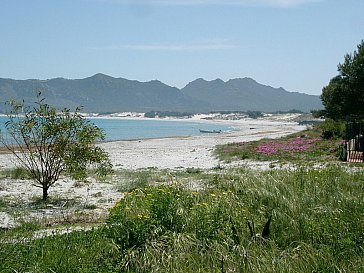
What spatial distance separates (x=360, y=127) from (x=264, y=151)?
5.18 m

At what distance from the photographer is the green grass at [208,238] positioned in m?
7.53

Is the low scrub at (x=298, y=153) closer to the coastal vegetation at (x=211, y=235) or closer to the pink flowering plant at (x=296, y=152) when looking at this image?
the pink flowering plant at (x=296, y=152)

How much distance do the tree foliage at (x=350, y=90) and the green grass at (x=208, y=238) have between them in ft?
113

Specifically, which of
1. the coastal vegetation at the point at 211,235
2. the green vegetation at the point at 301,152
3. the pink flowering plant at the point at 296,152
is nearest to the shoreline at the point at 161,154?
the pink flowering plant at the point at 296,152

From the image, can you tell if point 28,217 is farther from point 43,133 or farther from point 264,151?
point 264,151

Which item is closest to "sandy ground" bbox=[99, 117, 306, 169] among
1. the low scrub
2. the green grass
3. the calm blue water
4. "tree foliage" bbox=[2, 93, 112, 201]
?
the low scrub

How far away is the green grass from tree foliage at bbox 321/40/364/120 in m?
34.3

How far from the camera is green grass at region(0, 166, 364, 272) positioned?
7.53 metres

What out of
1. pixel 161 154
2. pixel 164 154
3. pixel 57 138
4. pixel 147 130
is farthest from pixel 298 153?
pixel 147 130

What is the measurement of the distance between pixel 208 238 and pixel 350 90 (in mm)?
38159

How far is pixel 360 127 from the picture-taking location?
1056 inches

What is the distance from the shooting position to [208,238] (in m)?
8.35

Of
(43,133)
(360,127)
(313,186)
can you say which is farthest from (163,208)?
(360,127)

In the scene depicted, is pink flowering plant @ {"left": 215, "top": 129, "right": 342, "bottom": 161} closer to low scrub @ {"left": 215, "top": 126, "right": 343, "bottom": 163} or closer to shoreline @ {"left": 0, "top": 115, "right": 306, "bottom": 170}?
low scrub @ {"left": 215, "top": 126, "right": 343, "bottom": 163}
